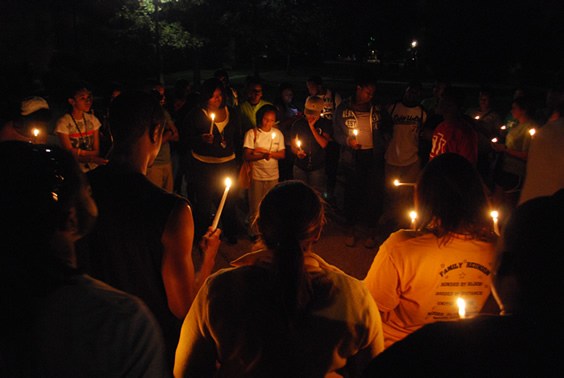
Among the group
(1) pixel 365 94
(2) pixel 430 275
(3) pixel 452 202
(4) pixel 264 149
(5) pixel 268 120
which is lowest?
(2) pixel 430 275

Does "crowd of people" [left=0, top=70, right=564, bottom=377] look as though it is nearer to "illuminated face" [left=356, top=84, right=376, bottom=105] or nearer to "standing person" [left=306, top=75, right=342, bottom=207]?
"illuminated face" [left=356, top=84, right=376, bottom=105]

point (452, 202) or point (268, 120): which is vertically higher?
point (268, 120)

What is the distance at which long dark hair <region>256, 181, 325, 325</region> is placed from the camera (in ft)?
5.08

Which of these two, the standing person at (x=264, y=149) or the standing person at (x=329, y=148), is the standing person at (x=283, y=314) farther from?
the standing person at (x=329, y=148)

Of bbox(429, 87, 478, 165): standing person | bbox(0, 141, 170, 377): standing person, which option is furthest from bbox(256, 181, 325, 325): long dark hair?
bbox(429, 87, 478, 165): standing person

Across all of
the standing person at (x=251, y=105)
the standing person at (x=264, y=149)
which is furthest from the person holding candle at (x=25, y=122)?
the standing person at (x=251, y=105)

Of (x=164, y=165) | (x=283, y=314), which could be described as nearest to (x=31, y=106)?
(x=164, y=165)

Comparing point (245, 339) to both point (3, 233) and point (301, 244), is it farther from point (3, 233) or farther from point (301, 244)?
point (3, 233)

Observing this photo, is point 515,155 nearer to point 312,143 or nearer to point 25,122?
point 312,143

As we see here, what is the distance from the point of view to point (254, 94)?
285 inches

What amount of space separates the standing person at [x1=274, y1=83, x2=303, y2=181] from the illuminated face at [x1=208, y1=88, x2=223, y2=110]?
1740 mm

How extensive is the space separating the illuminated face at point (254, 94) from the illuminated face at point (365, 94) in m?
1.82

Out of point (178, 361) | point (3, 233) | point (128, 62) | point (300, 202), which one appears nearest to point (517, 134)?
point (300, 202)

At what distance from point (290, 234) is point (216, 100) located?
14.5 ft
